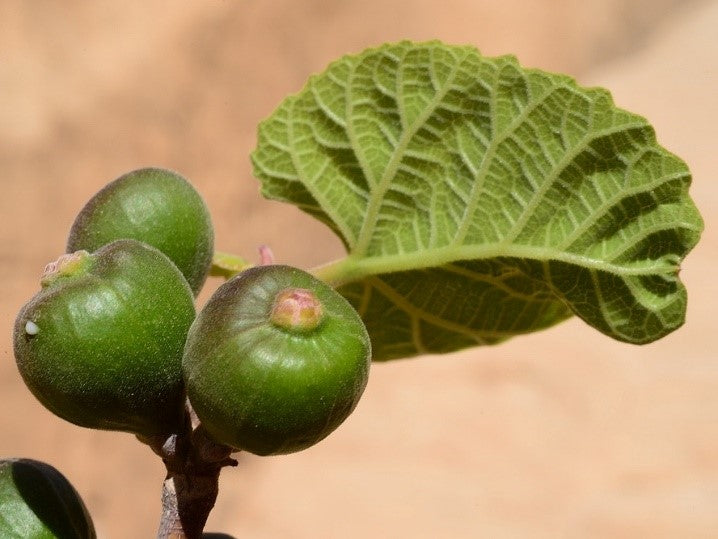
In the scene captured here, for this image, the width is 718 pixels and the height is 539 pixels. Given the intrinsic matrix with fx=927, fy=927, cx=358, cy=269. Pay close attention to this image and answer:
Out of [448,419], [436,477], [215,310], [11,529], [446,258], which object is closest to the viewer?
[215,310]

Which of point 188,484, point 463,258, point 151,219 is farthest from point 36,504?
point 463,258

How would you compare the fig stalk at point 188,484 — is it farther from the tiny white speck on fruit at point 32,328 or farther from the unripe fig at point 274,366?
the tiny white speck on fruit at point 32,328

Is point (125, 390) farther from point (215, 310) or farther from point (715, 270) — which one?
point (715, 270)

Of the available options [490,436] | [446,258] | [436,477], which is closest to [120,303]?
[446,258]

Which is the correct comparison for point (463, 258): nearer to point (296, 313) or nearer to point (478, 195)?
point (478, 195)

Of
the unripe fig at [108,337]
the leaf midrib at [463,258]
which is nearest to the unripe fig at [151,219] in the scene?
the unripe fig at [108,337]

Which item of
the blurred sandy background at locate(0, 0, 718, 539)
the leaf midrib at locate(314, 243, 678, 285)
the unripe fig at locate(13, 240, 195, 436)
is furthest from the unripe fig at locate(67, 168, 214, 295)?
the blurred sandy background at locate(0, 0, 718, 539)

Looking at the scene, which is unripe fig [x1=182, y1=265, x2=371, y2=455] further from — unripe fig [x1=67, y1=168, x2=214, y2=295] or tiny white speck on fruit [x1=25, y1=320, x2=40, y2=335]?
unripe fig [x1=67, y1=168, x2=214, y2=295]
